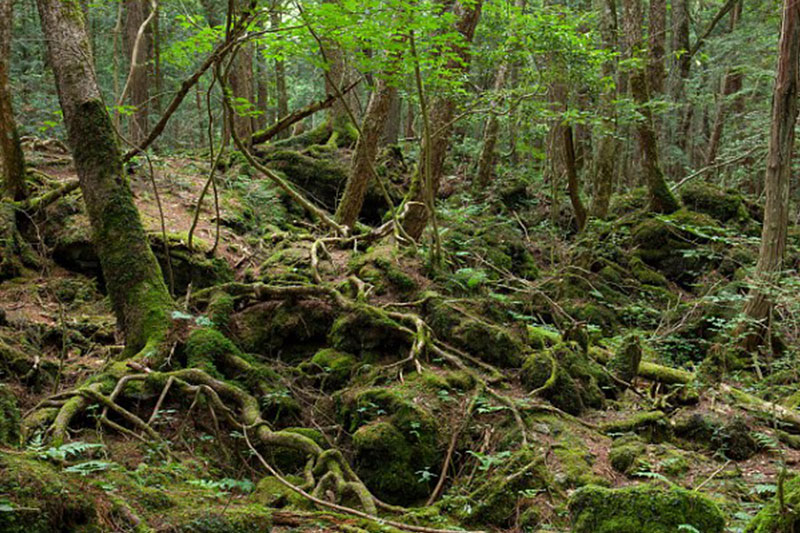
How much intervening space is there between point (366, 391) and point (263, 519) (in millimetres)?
2751

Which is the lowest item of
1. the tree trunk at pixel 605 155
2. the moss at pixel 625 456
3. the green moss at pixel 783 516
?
the moss at pixel 625 456

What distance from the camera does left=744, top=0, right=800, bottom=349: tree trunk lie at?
846 cm

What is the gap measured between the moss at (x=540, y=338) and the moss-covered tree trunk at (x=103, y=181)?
4.47 m

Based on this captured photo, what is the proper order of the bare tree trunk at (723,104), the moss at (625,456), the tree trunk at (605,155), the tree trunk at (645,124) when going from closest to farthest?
the moss at (625,456) < the tree trunk at (605,155) < the tree trunk at (645,124) < the bare tree trunk at (723,104)

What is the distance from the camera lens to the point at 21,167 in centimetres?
869

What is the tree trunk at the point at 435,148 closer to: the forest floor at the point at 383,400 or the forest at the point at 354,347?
the forest at the point at 354,347

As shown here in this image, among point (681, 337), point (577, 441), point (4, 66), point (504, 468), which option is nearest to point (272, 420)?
point (504, 468)

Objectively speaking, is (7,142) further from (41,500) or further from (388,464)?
(41,500)

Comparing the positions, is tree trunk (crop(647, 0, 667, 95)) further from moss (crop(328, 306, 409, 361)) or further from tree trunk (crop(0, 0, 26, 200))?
tree trunk (crop(0, 0, 26, 200))

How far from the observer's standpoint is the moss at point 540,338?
7.70 metres

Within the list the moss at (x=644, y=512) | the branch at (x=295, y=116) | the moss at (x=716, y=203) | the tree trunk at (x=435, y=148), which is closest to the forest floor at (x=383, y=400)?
the moss at (x=644, y=512)

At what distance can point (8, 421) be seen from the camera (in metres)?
3.57

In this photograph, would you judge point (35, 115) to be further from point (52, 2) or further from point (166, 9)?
point (52, 2)

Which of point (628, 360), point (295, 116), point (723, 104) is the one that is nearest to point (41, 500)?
point (628, 360)
